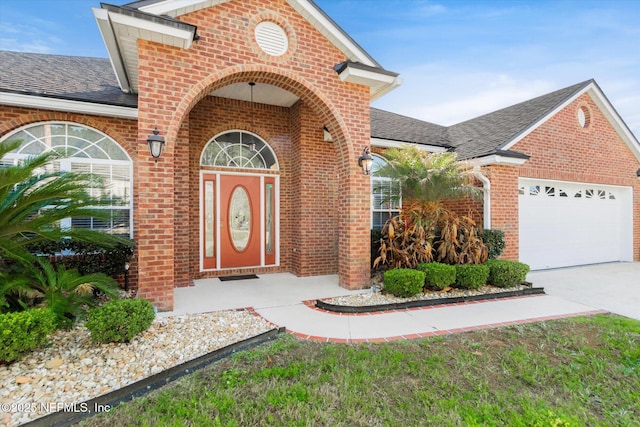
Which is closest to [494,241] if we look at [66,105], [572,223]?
[572,223]

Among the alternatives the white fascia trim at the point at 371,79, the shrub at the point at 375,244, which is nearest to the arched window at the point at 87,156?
the white fascia trim at the point at 371,79

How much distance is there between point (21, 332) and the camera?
3129 mm

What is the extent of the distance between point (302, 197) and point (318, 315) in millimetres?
3538

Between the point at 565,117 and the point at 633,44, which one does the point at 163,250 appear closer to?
the point at 565,117

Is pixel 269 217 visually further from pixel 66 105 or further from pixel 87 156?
pixel 66 105

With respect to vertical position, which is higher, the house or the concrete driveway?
the house

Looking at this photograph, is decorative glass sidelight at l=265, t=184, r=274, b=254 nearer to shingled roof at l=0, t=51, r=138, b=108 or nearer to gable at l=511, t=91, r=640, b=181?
shingled roof at l=0, t=51, r=138, b=108

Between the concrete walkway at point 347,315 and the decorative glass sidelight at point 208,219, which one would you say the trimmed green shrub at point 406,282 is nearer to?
the concrete walkway at point 347,315

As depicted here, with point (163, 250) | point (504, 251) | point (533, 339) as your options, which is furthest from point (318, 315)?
point (504, 251)

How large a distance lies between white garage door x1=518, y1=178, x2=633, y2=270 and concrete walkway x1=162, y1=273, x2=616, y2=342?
3.57 metres

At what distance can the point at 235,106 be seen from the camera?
7891mm

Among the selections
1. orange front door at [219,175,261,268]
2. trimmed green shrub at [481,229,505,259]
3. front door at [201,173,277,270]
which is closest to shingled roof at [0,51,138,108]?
front door at [201,173,277,270]

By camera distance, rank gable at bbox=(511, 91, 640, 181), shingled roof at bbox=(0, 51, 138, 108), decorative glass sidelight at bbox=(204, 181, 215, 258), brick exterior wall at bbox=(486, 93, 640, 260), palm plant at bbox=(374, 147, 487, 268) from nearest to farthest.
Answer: shingled roof at bbox=(0, 51, 138, 108)
palm plant at bbox=(374, 147, 487, 268)
decorative glass sidelight at bbox=(204, 181, 215, 258)
brick exterior wall at bbox=(486, 93, 640, 260)
gable at bbox=(511, 91, 640, 181)

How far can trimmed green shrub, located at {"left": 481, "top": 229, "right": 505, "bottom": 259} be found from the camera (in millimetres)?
7922
